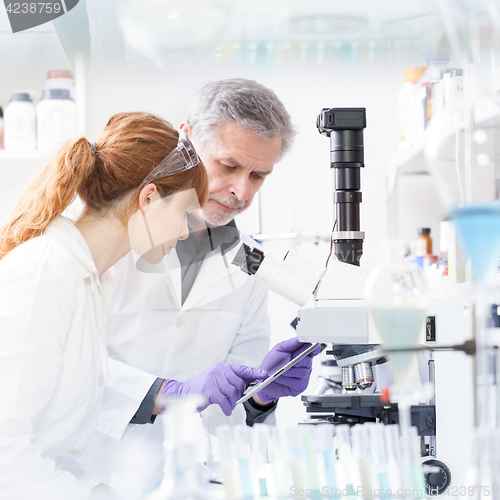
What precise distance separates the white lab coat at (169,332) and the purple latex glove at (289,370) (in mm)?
253

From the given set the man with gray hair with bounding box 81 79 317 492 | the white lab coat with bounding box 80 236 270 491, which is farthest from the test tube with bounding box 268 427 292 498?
the white lab coat with bounding box 80 236 270 491

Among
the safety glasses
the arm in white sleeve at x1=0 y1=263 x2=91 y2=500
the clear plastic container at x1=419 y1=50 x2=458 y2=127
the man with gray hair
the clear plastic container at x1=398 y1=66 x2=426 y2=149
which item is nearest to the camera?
the arm in white sleeve at x1=0 y1=263 x2=91 y2=500

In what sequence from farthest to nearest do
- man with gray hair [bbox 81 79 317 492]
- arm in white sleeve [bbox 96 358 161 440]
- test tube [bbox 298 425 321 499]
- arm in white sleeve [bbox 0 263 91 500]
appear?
man with gray hair [bbox 81 79 317 492] → arm in white sleeve [bbox 96 358 161 440] → arm in white sleeve [bbox 0 263 91 500] → test tube [bbox 298 425 321 499]

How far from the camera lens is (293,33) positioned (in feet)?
Result: 6.68

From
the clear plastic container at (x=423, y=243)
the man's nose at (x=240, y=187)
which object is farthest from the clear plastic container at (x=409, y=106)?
the man's nose at (x=240, y=187)

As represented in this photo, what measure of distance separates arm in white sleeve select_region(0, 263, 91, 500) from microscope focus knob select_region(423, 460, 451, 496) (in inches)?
23.2

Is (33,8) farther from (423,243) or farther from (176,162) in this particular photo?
(423,243)

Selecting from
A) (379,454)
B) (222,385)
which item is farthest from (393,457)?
(222,385)

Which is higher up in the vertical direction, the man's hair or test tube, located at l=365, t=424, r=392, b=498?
the man's hair

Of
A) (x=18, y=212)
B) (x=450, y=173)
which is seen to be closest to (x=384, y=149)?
(x=18, y=212)

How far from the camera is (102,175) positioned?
121 cm

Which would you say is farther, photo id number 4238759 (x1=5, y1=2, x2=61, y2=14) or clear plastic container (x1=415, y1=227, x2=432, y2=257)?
clear plastic container (x1=415, y1=227, x2=432, y2=257)

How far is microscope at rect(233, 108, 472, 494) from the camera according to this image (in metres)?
0.97

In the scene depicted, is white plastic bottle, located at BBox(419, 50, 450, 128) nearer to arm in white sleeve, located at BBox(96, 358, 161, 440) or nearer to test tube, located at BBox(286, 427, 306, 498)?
arm in white sleeve, located at BBox(96, 358, 161, 440)
